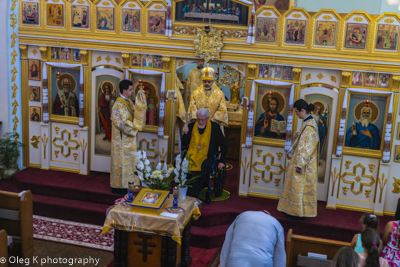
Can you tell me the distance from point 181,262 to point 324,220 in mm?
2519

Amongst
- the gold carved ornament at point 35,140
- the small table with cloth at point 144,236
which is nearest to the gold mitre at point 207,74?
the small table with cloth at point 144,236

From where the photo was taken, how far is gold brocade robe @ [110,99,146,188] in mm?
7578

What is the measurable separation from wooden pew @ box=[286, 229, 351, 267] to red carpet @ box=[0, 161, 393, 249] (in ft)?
6.24

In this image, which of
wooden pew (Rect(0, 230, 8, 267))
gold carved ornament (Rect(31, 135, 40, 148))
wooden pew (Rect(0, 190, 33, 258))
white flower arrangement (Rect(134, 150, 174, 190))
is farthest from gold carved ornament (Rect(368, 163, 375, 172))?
gold carved ornament (Rect(31, 135, 40, 148))

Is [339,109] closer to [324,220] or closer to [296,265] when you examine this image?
[324,220]

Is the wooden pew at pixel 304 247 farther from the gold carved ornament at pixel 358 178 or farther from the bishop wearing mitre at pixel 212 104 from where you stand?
the bishop wearing mitre at pixel 212 104

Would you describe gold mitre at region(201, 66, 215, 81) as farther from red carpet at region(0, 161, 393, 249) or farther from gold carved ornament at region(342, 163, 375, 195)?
Result: gold carved ornament at region(342, 163, 375, 195)

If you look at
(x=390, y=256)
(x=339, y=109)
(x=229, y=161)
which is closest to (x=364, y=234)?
(x=390, y=256)

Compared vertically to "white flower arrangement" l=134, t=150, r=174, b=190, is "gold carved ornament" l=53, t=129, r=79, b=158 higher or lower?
lower

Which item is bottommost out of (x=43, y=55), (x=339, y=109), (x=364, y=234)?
(x=364, y=234)

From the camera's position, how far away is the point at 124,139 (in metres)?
7.73

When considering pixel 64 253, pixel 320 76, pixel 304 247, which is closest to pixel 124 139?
pixel 64 253

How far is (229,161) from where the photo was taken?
10312 millimetres

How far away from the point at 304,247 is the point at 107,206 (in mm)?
3793
